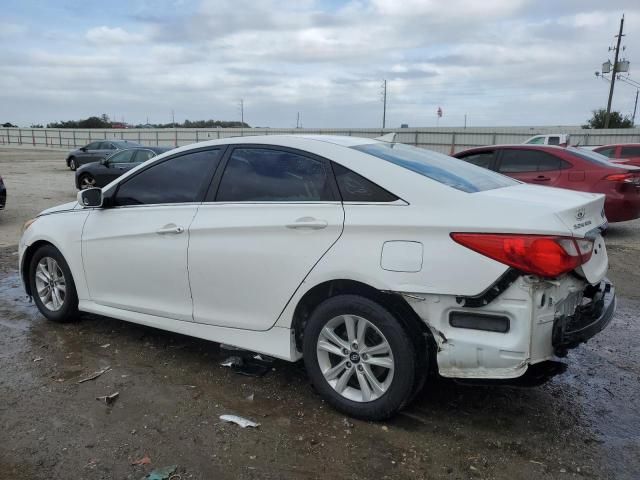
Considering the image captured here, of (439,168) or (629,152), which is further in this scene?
(629,152)

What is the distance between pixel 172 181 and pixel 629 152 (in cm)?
1473

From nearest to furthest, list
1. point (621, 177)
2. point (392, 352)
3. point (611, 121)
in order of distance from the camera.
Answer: point (392, 352), point (621, 177), point (611, 121)

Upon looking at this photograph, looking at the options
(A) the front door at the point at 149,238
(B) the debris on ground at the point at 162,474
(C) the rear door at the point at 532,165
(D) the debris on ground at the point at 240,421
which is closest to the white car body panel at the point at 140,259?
(A) the front door at the point at 149,238

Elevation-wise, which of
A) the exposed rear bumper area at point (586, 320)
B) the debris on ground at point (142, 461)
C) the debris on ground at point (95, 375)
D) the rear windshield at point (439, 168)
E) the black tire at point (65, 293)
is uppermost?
the rear windshield at point (439, 168)

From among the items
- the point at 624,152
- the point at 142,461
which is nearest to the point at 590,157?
the point at 624,152

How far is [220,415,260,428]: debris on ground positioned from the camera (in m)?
3.20

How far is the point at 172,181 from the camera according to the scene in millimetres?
4074

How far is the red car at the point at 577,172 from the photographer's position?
8383 millimetres

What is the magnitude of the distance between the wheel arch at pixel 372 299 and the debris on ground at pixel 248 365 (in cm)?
66

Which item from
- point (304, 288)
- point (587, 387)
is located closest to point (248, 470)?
point (304, 288)

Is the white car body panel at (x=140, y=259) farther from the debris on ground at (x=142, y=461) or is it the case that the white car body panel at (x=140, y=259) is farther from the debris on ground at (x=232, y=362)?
the debris on ground at (x=142, y=461)

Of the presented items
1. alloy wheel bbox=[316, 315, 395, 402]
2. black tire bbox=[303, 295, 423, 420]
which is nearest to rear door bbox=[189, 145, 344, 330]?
black tire bbox=[303, 295, 423, 420]

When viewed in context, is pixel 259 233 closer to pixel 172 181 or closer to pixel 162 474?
pixel 172 181

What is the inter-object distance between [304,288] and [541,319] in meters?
1.31
